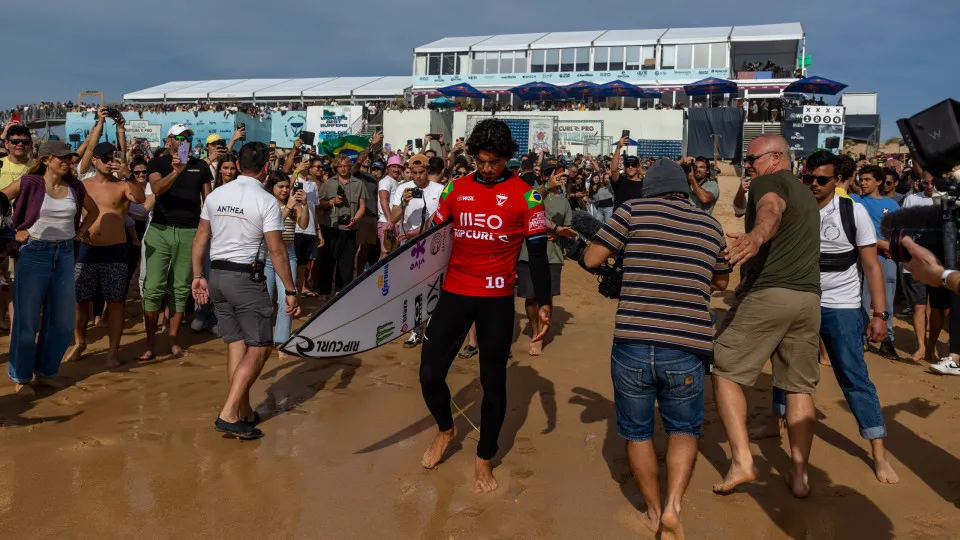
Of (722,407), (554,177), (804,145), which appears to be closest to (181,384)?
(554,177)

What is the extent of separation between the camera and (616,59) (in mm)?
41031

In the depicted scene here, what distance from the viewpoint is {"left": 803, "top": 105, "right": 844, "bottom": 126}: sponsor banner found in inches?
1070

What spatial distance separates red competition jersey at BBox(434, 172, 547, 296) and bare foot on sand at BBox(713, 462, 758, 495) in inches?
63.7

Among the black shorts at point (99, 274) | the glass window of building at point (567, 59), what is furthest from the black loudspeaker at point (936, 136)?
the glass window of building at point (567, 59)

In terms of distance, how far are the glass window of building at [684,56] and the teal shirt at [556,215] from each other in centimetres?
3549

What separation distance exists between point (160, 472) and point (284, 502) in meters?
0.85

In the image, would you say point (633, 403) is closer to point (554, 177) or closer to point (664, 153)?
point (554, 177)

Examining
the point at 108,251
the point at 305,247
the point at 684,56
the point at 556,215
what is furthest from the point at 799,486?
the point at 684,56

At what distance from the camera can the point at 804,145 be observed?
1094 inches

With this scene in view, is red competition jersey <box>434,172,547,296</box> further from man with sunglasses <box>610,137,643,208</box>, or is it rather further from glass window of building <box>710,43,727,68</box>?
glass window of building <box>710,43,727,68</box>

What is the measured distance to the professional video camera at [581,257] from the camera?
359cm

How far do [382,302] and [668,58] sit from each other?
A: 129 ft

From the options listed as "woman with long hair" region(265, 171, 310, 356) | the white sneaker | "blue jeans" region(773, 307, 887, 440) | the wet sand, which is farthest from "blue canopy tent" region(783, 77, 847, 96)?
"blue jeans" region(773, 307, 887, 440)

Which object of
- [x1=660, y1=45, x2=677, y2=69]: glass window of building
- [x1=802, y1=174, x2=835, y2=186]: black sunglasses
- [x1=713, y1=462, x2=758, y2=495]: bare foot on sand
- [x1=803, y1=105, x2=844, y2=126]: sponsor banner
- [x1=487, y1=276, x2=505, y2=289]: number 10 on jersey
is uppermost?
[x1=660, y1=45, x2=677, y2=69]: glass window of building
